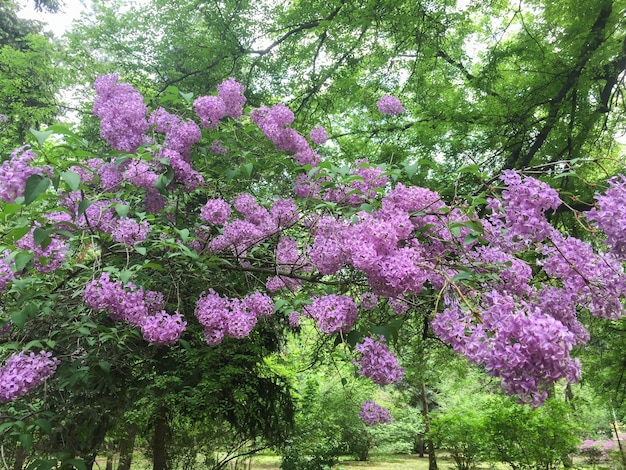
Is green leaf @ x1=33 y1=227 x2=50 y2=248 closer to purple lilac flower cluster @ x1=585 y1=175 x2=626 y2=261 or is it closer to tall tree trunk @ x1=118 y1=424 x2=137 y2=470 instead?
purple lilac flower cluster @ x1=585 y1=175 x2=626 y2=261

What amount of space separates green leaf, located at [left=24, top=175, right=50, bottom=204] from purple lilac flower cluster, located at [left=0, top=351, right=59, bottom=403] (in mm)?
826

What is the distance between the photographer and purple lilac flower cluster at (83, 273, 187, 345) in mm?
2092

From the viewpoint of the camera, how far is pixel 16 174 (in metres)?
1.90

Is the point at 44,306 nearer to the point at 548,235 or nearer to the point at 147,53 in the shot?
the point at 548,235

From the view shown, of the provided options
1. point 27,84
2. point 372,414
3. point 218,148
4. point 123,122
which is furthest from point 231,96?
point 27,84

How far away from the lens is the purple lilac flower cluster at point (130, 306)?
2092mm

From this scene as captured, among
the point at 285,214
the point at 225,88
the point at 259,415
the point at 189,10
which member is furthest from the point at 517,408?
the point at 189,10

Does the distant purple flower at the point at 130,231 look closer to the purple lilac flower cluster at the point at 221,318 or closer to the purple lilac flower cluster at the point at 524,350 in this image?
the purple lilac flower cluster at the point at 221,318

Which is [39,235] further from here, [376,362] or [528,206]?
[528,206]

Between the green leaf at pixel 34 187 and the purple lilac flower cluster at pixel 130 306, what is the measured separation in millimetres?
518

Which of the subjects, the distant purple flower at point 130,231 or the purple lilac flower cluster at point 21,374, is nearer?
the purple lilac flower cluster at point 21,374

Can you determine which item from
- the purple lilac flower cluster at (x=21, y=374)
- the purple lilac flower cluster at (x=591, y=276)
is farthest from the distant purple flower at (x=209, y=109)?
the purple lilac flower cluster at (x=591, y=276)

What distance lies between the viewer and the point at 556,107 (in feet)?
17.9

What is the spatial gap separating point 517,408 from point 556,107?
5.06 metres
